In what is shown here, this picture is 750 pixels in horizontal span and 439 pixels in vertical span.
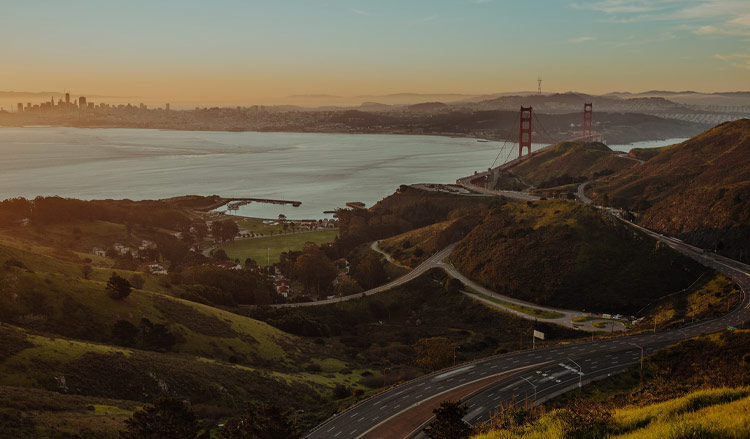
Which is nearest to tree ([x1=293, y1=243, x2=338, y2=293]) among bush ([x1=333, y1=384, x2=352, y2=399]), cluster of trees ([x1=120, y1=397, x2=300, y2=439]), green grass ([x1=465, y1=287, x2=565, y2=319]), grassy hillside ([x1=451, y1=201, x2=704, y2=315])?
grassy hillside ([x1=451, y1=201, x2=704, y2=315])

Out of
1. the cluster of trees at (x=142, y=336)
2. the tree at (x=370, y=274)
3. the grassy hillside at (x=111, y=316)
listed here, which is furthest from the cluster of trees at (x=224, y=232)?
the cluster of trees at (x=142, y=336)

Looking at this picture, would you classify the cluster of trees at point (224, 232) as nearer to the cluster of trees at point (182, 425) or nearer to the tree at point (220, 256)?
the tree at point (220, 256)

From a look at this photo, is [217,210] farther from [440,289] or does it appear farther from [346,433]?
[346,433]

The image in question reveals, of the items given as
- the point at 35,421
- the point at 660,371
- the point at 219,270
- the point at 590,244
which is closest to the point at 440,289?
the point at 590,244

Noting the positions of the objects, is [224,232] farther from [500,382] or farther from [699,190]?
[699,190]

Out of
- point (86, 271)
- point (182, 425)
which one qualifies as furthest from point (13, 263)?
point (182, 425)

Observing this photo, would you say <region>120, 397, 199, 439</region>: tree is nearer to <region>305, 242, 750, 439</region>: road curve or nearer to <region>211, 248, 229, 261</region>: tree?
<region>305, 242, 750, 439</region>: road curve
